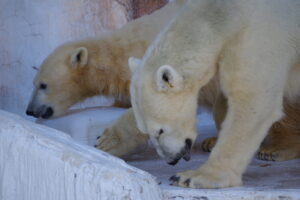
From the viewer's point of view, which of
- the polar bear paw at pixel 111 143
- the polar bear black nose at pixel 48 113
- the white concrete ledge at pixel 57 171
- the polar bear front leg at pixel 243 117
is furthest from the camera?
the polar bear black nose at pixel 48 113

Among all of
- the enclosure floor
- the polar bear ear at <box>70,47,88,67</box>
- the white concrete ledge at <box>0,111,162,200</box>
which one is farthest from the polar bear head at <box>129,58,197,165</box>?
the polar bear ear at <box>70,47,88,67</box>

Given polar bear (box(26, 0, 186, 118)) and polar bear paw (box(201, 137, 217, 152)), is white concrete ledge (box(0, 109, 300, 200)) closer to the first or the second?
polar bear paw (box(201, 137, 217, 152))

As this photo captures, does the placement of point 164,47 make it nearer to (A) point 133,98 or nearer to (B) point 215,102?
(A) point 133,98

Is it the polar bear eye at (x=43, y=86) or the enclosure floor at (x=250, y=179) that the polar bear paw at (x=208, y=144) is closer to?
the enclosure floor at (x=250, y=179)

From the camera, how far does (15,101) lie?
20.5 feet

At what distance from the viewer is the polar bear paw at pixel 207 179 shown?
9.72ft

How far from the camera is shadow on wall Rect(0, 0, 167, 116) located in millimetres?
6234

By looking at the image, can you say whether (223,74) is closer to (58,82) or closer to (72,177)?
(72,177)

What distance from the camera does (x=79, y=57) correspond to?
17.9 feet

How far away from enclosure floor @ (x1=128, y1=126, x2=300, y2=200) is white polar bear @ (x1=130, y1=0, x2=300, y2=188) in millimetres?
165

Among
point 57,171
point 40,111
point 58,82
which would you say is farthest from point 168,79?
point 40,111

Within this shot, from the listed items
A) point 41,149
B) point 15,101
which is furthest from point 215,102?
point 15,101

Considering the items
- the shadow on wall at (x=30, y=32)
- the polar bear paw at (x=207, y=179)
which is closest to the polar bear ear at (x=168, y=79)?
the polar bear paw at (x=207, y=179)

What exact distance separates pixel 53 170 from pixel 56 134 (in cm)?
45
